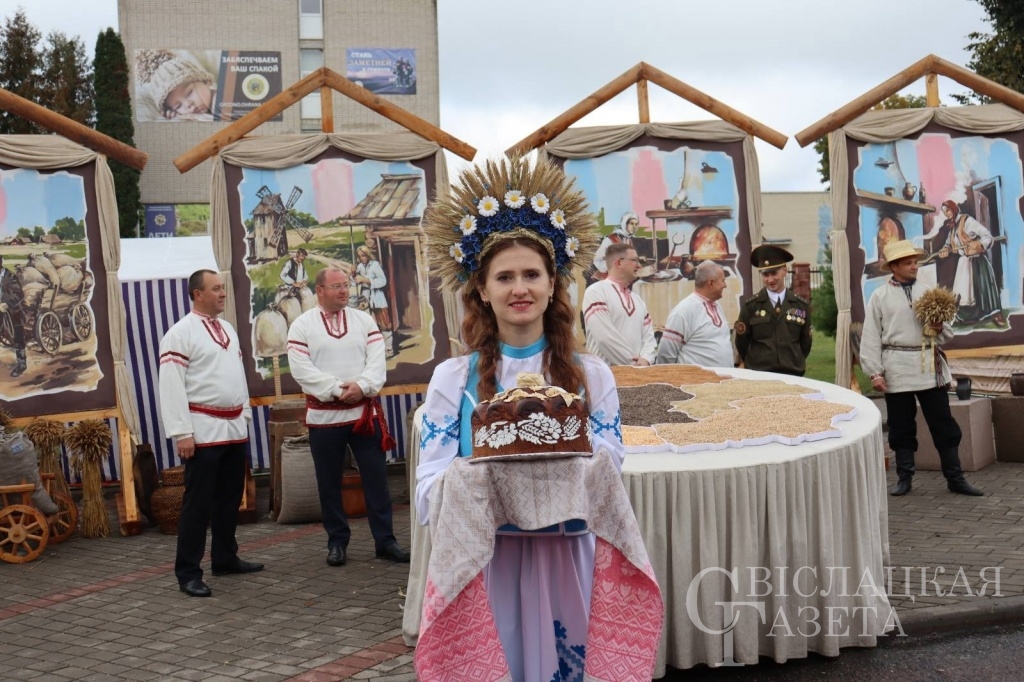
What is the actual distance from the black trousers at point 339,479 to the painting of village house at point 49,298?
7.95 ft

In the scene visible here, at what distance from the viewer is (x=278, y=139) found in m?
9.70

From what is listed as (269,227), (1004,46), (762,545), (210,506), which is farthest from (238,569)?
(1004,46)

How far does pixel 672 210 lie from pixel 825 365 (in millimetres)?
12451

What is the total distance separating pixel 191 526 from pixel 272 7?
118 ft

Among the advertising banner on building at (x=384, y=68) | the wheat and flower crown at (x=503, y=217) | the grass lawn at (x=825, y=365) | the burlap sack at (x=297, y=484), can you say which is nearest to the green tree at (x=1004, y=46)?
the grass lawn at (x=825, y=365)

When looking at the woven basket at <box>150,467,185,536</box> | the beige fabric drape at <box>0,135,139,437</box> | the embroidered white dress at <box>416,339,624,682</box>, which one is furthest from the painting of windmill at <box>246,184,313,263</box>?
the embroidered white dress at <box>416,339,624,682</box>

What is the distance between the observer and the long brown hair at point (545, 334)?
9.70 feet

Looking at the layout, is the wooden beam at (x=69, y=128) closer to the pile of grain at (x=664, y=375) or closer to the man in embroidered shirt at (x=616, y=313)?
the man in embroidered shirt at (x=616, y=313)

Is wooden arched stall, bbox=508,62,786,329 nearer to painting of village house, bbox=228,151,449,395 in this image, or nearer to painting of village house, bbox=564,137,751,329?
painting of village house, bbox=564,137,751,329

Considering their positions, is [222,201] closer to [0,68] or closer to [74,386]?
[74,386]

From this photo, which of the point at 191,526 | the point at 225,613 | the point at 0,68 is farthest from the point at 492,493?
the point at 0,68

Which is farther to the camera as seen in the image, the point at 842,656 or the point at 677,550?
the point at 842,656

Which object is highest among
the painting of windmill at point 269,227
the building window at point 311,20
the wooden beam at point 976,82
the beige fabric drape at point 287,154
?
the building window at point 311,20

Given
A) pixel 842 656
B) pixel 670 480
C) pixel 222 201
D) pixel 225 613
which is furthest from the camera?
pixel 222 201
